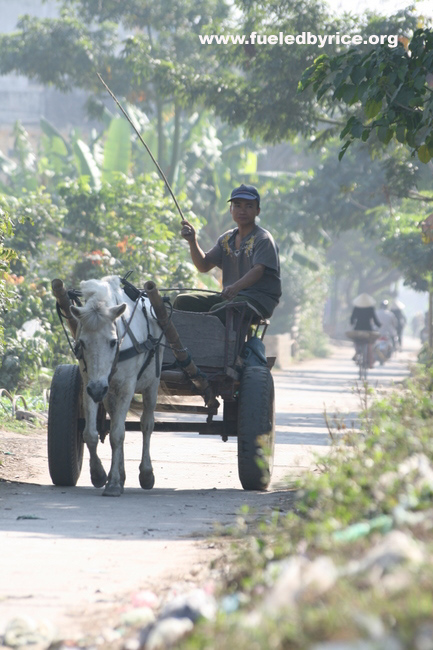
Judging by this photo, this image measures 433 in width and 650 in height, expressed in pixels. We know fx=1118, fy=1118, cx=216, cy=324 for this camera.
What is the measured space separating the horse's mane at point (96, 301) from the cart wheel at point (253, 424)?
1.32m

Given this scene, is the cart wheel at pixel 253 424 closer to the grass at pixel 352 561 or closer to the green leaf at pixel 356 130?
the green leaf at pixel 356 130

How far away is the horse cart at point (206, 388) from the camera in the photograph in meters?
8.62

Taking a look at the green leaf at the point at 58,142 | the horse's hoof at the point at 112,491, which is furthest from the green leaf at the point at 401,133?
the green leaf at the point at 58,142

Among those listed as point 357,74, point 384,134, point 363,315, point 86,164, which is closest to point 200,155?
point 363,315

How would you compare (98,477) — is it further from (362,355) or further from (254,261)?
(362,355)

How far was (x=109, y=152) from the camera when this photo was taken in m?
25.7

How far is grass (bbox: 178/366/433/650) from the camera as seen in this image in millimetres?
3236

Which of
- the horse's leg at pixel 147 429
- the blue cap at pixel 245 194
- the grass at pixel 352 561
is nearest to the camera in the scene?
the grass at pixel 352 561

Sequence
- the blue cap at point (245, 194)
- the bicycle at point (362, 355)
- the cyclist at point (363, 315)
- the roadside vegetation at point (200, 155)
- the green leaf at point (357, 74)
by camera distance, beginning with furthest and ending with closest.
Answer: the cyclist at point (363, 315) → the bicycle at point (362, 355) → the roadside vegetation at point (200, 155) → the blue cap at point (245, 194) → the green leaf at point (357, 74)

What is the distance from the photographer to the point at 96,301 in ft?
26.2

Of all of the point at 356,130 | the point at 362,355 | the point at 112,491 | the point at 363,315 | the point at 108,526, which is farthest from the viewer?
the point at 363,315

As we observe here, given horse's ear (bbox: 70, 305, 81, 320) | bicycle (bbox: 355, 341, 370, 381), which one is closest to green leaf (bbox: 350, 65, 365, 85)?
horse's ear (bbox: 70, 305, 81, 320)

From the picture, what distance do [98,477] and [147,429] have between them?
0.60m

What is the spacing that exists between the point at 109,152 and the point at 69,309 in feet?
59.1
